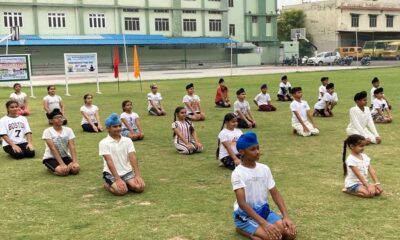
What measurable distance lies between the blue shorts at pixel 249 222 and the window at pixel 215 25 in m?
61.9

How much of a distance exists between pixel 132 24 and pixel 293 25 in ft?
94.3

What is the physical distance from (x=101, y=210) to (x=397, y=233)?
3.53m

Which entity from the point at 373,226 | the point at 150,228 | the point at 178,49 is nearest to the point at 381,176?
the point at 373,226

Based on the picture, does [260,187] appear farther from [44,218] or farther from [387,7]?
[387,7]

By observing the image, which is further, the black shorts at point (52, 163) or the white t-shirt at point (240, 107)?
the white t-shirt at point (240, 107)

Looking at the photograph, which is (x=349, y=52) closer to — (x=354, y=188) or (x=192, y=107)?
(x=192, y=107)

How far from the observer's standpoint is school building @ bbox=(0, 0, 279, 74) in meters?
52.5

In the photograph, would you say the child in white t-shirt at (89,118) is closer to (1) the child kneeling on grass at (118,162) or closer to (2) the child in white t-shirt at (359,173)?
(1) the child kneeling on grass at (118,162)

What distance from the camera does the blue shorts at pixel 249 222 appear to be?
471 cm

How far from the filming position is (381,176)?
714 centimetres

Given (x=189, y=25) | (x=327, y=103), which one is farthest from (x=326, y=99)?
(x=189, y=25)

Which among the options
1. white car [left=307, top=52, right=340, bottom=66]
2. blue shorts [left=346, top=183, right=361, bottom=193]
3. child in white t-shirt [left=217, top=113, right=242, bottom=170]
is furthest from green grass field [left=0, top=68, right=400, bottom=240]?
white car [left=307, top=52, right=340, bottom=66]

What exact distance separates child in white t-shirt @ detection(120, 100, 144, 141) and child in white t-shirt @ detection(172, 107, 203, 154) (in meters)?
1.75

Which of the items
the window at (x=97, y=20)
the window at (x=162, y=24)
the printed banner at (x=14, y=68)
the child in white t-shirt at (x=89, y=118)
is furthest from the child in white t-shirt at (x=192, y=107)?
the window at (x=162, y=24)
